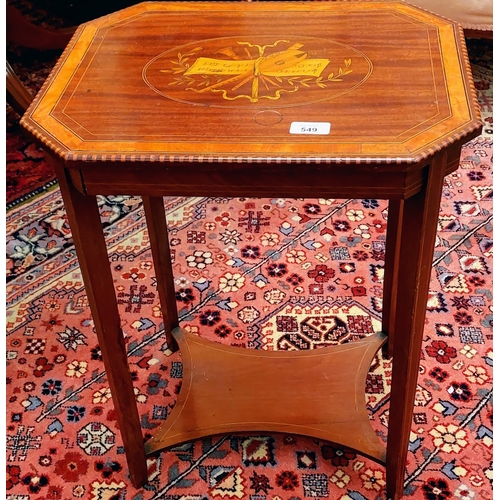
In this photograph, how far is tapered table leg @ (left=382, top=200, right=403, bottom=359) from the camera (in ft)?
4.18

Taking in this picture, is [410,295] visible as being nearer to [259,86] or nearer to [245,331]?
[259,86]

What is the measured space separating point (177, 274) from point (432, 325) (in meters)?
0.64

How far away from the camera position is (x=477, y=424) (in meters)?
1.35

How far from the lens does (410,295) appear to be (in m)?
0.95

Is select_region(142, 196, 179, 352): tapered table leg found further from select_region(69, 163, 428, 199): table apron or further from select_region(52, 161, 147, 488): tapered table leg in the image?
select_region(69, 163, 428, 199): table apron

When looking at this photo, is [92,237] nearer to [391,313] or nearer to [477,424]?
[391,313]

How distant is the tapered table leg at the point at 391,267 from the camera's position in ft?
4.18

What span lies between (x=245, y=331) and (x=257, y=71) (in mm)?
711

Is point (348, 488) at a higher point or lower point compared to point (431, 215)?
lower

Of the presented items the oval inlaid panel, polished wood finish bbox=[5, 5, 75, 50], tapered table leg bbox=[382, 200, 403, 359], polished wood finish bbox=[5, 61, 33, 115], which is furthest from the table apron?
polished wood finish bbox=[5, 5, 75, 50]

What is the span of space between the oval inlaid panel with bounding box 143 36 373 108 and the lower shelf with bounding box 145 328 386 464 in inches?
25.4

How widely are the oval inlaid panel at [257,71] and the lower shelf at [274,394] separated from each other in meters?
0.65

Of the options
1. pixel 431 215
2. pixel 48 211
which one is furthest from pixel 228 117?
pixel 48 211

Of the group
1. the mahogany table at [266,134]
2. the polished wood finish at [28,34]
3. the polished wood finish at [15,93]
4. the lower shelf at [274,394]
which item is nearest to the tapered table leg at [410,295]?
the mahogany table at [266,134]
